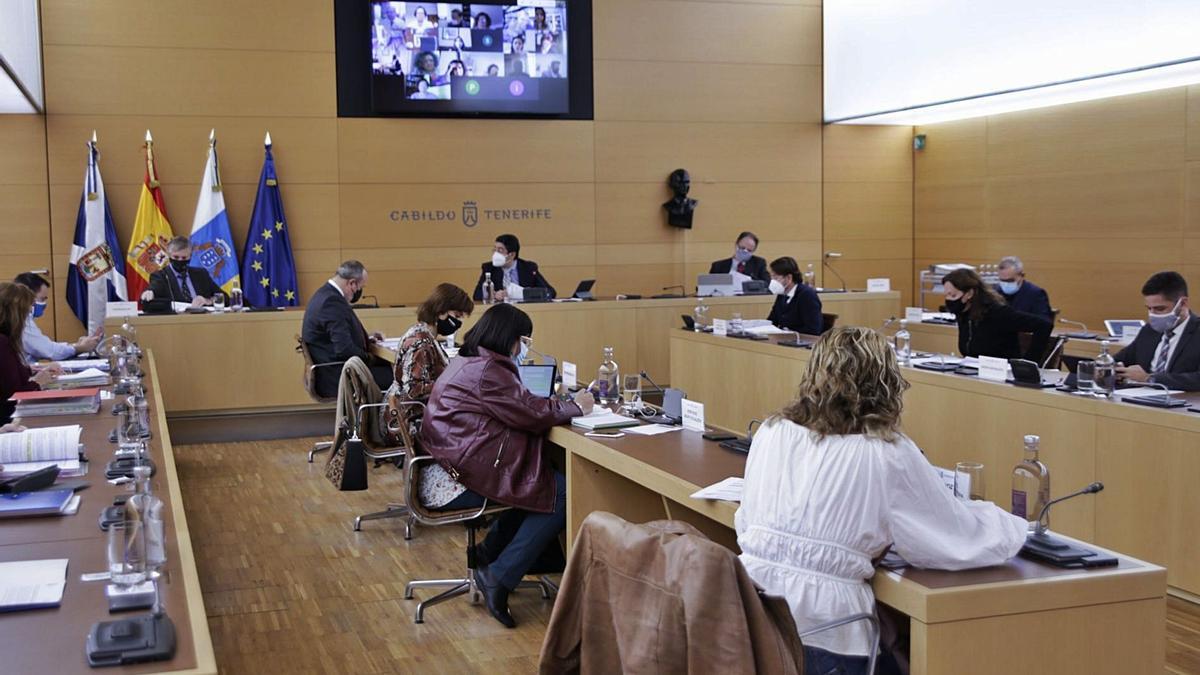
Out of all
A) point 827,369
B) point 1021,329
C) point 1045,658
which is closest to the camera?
point 1045,658

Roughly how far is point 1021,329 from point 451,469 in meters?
3.46

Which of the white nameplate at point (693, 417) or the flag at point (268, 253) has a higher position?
the flag at point (268, 253)

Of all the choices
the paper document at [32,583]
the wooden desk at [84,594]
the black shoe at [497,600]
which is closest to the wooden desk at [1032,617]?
the wooden desk at [84,594]

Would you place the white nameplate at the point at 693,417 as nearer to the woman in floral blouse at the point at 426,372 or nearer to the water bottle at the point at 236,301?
the woman in floral blouse at the point at 426,372

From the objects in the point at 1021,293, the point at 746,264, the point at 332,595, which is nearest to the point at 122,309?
the point at 332,595

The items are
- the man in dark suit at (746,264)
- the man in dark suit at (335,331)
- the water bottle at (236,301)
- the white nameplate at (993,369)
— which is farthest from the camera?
the man in dark suit at (746,264)

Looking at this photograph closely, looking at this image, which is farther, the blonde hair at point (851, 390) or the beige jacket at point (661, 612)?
the blonde hair at point (851, 390)

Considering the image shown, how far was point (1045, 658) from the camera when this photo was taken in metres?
2.53

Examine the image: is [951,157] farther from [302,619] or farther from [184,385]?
[302,619]

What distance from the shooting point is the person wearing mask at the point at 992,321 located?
248 inches

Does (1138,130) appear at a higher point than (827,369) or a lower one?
higher

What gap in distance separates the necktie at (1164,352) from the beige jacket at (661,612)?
4036 mm

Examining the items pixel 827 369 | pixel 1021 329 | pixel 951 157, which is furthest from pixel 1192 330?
pixel 951 157

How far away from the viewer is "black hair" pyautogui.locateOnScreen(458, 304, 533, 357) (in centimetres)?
442
